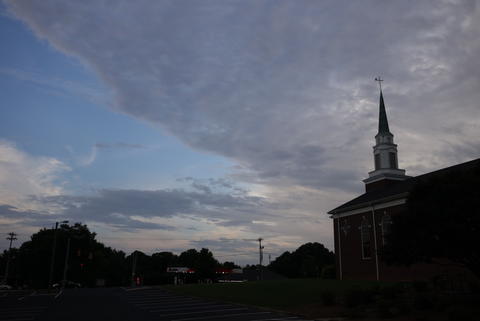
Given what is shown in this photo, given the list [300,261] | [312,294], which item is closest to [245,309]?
[312,294]

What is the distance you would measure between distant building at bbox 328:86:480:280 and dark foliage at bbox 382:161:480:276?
61.5 ft

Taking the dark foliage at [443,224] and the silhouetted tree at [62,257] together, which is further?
the silhouetted tree at [62,257]

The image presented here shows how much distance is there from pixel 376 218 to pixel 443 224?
87.5ft

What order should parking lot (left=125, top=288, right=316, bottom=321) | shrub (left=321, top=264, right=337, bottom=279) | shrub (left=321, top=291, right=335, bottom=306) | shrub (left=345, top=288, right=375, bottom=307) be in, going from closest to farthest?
1. parking lot (left=125, top=288, right=316, bottom=321)
2. shrub (left=345, top=288, right=375, bottom=307)
3. shrub (left=321, top=291, right=335, bottom=306)
4. shrub (left=321, top=264, right=337, bottom=279)

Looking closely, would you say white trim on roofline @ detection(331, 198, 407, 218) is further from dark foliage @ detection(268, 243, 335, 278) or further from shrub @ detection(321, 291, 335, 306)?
dark foliage @ detection(268, 243, 335, 278)

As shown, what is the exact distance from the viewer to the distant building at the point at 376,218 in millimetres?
38781

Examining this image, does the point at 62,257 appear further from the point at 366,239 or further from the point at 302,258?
the point at 302,258

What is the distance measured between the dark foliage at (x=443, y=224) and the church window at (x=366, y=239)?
25.7m

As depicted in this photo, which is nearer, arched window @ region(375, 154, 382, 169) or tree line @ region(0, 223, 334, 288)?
arched window @ region(375, 154, 382, 169)

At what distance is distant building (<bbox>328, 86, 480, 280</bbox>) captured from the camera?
38.8 m

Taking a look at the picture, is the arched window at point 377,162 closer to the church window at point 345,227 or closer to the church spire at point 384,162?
the church spire at point 384,162

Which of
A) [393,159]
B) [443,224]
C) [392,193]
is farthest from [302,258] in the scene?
[443,224]

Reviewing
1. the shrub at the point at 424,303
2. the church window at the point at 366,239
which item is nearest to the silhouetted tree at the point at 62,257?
the church window at the point at 366,239

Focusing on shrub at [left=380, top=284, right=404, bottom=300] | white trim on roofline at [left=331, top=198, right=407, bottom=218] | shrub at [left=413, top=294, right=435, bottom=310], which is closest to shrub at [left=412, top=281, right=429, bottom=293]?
shrub at [left=380, top=284, right=404, bottom=300]
